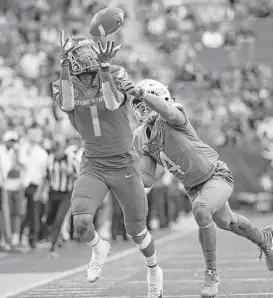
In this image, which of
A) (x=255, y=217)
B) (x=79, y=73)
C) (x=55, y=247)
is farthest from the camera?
(x=255, y=217)

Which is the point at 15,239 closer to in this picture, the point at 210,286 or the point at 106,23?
the point at 210,286

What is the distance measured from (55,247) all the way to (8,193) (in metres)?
1.70

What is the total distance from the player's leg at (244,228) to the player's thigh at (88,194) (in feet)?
3.73

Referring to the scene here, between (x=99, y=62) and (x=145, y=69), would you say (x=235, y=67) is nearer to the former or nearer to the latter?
(x=145, y=69)

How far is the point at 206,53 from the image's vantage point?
2803cm

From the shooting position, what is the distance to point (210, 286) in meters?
7.96

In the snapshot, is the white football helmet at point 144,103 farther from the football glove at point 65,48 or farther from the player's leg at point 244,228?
the player's leg at point 244,228

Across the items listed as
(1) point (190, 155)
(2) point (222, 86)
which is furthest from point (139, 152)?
(2) point (222, 86)

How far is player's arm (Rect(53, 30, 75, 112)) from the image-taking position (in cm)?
769

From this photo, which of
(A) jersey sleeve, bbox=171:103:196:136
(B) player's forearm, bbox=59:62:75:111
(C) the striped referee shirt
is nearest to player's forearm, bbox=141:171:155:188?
(A) jersey sleeve, bbox=171:103:196:136

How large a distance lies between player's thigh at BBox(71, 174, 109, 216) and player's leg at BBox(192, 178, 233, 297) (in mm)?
839

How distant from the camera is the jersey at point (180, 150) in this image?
26.6 feet

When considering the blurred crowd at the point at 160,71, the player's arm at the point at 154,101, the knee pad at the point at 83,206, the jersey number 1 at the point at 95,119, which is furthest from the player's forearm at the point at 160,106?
the blurred crowd at the point at 160,71

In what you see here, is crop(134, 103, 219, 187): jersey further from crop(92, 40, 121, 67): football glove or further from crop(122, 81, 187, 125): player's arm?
A: crop(92, 40, 121, 67): football glove
